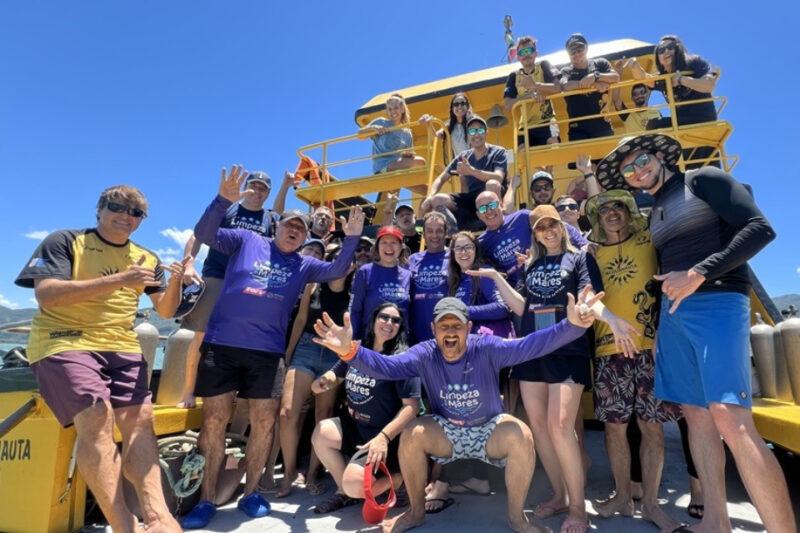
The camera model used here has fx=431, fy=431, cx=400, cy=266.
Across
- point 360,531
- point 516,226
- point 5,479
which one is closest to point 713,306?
point 516,226

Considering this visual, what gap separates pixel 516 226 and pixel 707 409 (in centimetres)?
216

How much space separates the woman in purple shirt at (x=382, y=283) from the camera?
3.99 m

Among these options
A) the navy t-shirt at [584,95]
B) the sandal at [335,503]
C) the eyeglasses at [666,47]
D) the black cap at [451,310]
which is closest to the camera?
the black cap at [451,310]

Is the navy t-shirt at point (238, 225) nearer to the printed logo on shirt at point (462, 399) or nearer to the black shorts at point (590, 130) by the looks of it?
the printed logo on shirt at point (462, 399)

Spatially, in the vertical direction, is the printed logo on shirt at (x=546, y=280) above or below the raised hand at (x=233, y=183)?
below

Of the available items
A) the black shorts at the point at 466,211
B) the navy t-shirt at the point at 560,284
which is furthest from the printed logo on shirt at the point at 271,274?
the black shorts at the point at 466,211

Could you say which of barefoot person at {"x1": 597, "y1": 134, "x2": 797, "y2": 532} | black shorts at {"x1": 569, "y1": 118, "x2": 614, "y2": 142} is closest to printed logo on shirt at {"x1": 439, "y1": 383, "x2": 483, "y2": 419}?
barefoot person at {"x1": 597, "y1": 134, "x2": 797, "y2": 532}

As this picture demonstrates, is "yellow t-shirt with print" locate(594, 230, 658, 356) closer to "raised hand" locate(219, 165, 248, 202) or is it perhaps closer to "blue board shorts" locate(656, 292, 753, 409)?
"blue board shorts" locate(656, 292, 753, 409)

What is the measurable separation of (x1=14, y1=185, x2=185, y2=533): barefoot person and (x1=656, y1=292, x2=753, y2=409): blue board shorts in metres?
3.26

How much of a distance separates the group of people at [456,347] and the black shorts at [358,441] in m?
0.02

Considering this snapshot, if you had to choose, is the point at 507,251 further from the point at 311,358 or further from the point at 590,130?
the point at 590,130

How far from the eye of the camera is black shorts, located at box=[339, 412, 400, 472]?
11.2 feet

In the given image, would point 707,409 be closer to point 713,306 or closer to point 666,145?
point 713,306

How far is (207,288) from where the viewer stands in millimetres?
4504
